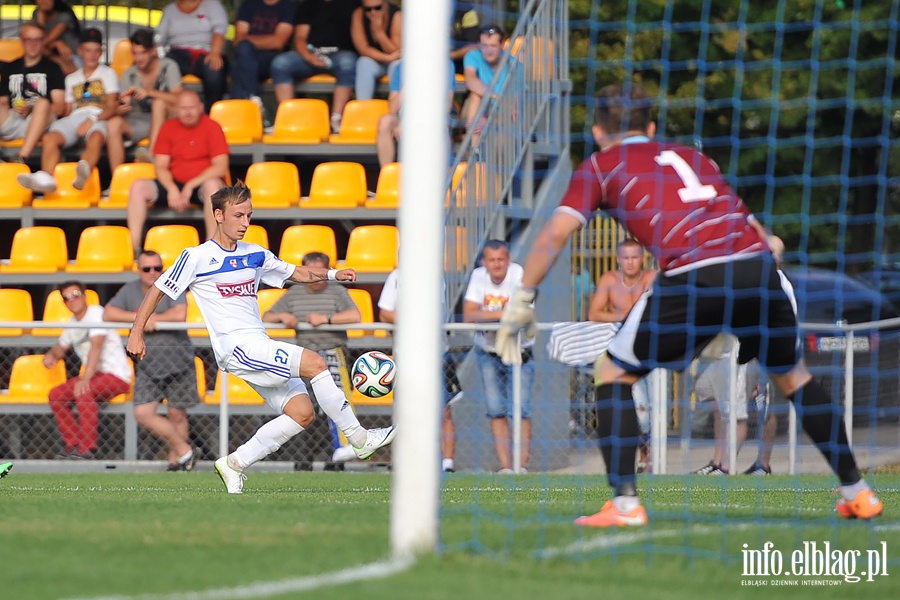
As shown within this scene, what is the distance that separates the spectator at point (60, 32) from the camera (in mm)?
15891

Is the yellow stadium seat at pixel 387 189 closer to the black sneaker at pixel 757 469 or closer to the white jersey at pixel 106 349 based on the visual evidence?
the white jersey at pixel 106 349

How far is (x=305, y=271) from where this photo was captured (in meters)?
9.12

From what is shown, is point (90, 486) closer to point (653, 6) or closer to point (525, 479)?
point (525, 479)

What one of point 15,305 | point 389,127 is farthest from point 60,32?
point 389,127

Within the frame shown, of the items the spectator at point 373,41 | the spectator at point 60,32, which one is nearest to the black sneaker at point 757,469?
the spectator at point 373,41

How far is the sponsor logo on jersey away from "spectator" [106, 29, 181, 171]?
6.48 meters

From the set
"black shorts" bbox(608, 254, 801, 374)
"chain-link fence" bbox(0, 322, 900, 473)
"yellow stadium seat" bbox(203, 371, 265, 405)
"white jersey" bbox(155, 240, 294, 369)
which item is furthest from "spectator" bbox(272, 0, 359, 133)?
"black shorts" bbox(608, 254, 801, 374)

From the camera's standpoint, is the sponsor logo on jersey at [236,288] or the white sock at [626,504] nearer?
the white sock at [626,504]

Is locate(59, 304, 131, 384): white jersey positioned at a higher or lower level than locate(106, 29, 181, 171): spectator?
lower

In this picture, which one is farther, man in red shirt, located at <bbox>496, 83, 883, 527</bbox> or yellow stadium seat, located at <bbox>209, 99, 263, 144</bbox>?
yellow stadium seat, located at <bbox>209, 99, 263, 144</bbox>

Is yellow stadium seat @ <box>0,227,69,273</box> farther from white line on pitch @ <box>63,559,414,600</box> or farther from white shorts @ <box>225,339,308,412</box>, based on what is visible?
white line on pitch @ <box>63,559,414,600</box>

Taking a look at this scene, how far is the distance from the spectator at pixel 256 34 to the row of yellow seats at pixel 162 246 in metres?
2.17

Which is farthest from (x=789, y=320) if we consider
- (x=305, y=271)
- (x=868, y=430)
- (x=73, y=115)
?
(x=73, y=115)

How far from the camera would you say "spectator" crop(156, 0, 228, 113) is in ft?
50.7
